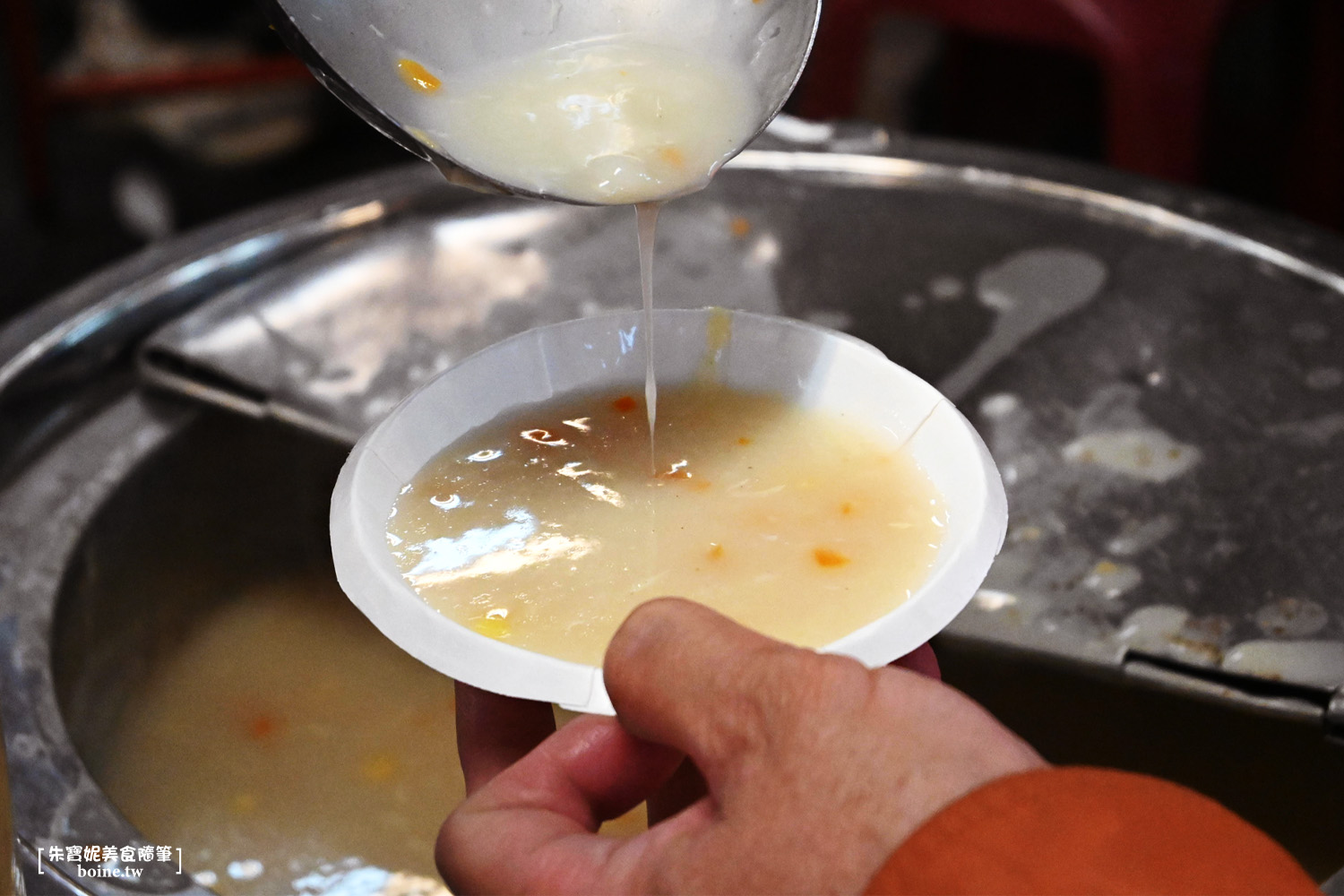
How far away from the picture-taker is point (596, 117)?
3.14 feet

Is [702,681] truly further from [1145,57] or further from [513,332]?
[1145,57]

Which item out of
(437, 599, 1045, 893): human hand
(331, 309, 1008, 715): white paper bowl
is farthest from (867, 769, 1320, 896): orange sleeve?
(331, 309, 1008, 715): white paper bowl

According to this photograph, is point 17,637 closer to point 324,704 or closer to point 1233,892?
point 324,704

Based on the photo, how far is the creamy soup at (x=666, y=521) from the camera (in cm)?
83

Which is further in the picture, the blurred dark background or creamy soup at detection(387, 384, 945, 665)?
the blurred dark background

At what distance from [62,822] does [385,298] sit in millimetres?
821

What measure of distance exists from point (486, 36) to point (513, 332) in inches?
21.4

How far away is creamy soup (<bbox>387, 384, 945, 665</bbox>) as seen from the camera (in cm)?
83

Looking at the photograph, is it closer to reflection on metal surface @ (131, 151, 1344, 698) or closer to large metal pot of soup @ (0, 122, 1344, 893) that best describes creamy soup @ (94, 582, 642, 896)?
large metal pot of soup @ (0, 122, 1344, 893)

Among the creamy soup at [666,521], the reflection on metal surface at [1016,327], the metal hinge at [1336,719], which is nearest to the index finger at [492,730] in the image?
the creamy soup at [666,521]

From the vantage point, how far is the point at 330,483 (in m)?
1.47

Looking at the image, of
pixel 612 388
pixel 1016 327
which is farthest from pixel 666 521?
pixel 1016 327

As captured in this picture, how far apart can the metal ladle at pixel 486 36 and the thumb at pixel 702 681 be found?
16.4 inches

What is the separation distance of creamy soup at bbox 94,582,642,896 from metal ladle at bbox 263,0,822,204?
62 cm
